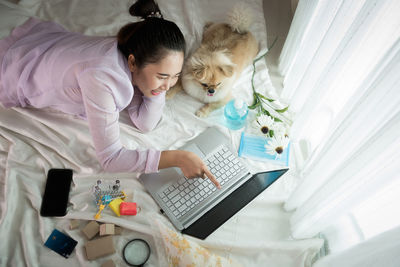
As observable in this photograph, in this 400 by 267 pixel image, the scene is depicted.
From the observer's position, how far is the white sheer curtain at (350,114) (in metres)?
0.61

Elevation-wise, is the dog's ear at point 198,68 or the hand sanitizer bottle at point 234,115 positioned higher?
the dog's ear at point 198,68

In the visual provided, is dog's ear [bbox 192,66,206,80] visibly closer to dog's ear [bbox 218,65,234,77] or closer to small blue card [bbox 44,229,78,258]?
dog's ear [bbox 218,65,234,77]

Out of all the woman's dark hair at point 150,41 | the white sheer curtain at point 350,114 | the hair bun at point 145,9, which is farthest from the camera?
the hair bun at point 145,9

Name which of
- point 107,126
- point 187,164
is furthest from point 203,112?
point 107,126

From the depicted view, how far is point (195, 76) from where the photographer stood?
1312mm

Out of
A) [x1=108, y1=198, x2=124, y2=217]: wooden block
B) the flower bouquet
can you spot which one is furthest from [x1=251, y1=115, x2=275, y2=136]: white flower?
[x1=108, y1=198, x2=124, y2=217]: wooden block

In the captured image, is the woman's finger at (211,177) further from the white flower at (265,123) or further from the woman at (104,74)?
the white flower at (265,123)

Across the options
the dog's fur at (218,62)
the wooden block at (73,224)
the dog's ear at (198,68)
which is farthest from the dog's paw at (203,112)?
the wooden block at (73,224)

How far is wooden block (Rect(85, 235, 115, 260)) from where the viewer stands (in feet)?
A: 3.12

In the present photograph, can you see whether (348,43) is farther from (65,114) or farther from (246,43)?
(65,114)

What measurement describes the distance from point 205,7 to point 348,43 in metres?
1.14

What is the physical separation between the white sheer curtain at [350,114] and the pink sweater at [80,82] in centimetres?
60

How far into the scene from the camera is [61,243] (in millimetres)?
967

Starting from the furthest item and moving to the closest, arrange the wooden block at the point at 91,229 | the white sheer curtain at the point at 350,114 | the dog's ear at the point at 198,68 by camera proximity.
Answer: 1. the dog's ear at the point at 198,68
2. the wooden block at the point at 91,229
3. the white sheer curtain at the point at 350,114
